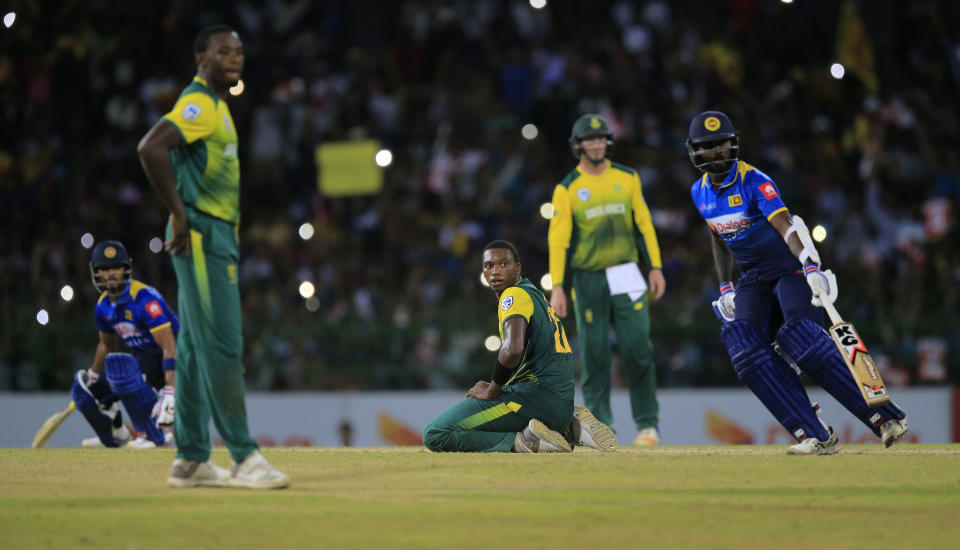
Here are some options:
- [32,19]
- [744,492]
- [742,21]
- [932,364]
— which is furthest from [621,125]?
[744,492]

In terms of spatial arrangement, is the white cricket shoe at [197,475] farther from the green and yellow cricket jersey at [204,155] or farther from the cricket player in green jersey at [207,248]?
the green and yellow cricket jersey at [204,155]

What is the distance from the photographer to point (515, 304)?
386 inches

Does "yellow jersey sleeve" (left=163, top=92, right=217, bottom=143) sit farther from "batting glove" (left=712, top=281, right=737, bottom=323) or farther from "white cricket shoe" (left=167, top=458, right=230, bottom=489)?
"batting glove" (left=712, top=281, right=737, bottom=323)

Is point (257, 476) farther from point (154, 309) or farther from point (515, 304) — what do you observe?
point (154, 309)

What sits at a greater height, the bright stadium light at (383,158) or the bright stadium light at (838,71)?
the bright stadium light at (838,71)

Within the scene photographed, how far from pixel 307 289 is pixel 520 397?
9.89 m

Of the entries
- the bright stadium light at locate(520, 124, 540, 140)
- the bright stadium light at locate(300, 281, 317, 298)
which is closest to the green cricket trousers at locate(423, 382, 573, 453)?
the bright stadium light at locate(300, 281, 317, 298)

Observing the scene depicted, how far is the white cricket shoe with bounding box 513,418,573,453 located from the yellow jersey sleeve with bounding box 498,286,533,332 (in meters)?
0.80

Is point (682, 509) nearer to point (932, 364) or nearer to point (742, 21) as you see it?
point (932, 364)

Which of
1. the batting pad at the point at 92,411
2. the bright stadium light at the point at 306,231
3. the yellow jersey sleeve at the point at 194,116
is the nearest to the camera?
the yellow jersey sleeve at the point at 194,116

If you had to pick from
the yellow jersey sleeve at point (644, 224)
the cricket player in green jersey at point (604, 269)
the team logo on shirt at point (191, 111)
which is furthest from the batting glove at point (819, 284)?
the team logo on shirt at point (191, 111)

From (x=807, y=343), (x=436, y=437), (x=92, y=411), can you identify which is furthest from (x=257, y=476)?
(x=92, y=411)

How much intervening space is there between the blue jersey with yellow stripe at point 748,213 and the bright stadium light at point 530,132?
11.4 metres

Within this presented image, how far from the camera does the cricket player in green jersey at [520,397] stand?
9.90 meters
